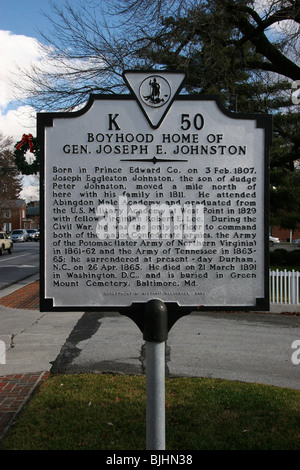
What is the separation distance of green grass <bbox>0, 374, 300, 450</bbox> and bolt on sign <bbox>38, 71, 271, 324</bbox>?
3.94 feet

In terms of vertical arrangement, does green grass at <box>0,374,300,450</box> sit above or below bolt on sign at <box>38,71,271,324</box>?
below

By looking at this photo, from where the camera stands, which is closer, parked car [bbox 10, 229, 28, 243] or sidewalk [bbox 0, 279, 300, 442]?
sidewalk [bbox 0, 279, 300, 442]

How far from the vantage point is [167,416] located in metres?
4.08

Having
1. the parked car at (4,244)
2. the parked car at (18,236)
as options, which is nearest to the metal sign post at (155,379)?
the parked car at (4,244)

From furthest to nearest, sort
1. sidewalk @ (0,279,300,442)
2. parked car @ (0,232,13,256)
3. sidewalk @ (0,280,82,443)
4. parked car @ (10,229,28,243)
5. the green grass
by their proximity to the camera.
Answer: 1. parked car @ (10,229,28,243)
2. parked car @ (0,232,13,256)
3. sidewalk @ (0,279,300,442)
4. sidewalk @ (0,280,82,443)
5. the green grass

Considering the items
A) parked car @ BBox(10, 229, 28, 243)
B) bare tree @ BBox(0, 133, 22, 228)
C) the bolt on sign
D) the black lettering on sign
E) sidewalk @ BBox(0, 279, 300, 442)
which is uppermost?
bare tree @ BBox(0, 133, 22, 228)

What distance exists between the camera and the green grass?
3537 mm

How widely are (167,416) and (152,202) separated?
2.13 meters

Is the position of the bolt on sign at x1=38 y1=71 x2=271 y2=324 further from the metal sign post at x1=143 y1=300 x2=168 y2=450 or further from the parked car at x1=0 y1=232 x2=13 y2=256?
the parked car at x1=0 y1=232 x2=13 y2=256

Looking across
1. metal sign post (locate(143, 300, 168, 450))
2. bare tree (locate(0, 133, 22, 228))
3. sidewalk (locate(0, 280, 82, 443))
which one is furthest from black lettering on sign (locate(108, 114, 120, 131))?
bare tree (locate(0, 133, 22, 228))

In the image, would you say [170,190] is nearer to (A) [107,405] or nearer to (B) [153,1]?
(A) [107,405]

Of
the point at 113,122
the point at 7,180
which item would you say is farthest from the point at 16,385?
the point at 7,180

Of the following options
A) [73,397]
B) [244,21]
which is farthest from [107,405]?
[244,21]

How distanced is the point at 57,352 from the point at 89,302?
3.39 m
